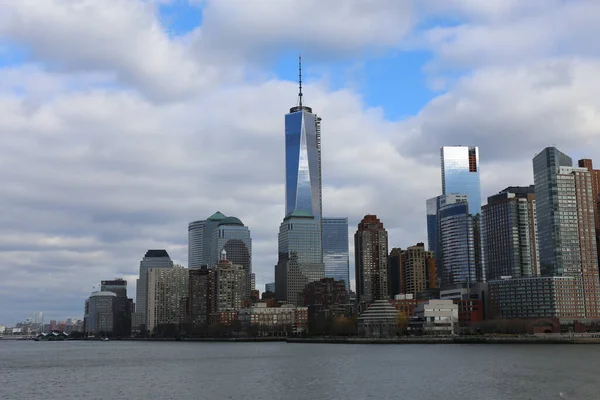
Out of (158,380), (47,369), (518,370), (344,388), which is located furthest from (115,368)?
(518,370)

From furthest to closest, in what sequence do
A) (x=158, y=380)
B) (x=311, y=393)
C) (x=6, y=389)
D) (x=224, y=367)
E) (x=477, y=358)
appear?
1. (x=477, y=358)
2. (x=224, y=367)
3. (x=158, y=380)
4. (x=6, y=389)
5. (x=311, y=393)

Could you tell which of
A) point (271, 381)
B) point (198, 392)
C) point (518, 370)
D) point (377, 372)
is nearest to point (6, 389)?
point (198, 392)

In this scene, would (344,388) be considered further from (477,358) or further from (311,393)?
(477,358)

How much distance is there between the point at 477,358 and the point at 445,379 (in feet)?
147

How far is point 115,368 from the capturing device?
137 m

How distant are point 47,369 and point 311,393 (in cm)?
7387

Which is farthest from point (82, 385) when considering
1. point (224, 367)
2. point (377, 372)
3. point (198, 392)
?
point (377, 372)

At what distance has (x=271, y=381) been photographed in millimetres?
100688

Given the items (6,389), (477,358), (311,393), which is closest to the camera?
(311,393)

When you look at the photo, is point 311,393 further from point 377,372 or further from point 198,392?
point 377,372

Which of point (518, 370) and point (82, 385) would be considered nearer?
point (82, 385)

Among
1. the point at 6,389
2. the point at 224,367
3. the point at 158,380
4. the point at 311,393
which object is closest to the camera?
the point at 311,393

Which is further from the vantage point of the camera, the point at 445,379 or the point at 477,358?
the point at 477,358

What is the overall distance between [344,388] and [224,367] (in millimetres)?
45096
